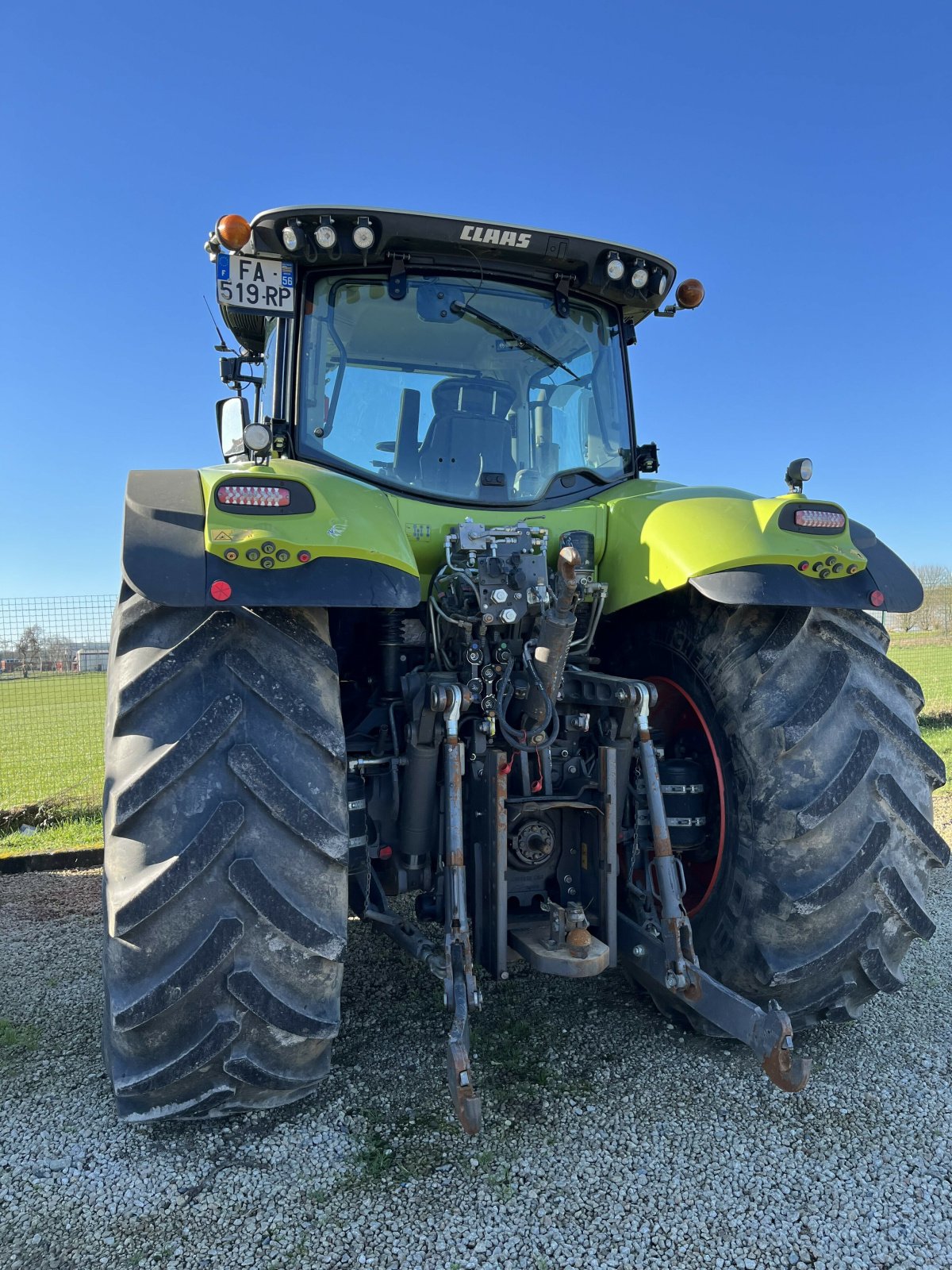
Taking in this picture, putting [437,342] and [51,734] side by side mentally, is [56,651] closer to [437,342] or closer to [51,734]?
[51,734]

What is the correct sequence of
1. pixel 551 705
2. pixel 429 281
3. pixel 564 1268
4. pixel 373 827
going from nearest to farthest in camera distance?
pixel 564 1268, pixel 551 705, pixel 373 827, pixel 429 281

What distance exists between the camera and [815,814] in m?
2.48

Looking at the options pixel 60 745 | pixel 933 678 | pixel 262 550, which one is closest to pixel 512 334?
pixel 262 550

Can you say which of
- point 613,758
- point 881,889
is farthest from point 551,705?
point 881,889

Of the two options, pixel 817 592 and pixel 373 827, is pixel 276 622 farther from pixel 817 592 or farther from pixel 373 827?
pixel 817 592

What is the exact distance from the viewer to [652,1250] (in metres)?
1.94

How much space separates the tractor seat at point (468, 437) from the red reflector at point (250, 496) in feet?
2.84

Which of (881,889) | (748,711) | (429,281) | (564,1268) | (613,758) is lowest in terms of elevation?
(564,1268)

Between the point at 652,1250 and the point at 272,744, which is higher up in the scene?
the point at 272,744

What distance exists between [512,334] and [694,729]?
5.37 ft

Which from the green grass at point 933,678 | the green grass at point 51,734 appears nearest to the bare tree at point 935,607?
the green grass at point 933,678

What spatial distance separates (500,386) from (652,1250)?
2.76 m

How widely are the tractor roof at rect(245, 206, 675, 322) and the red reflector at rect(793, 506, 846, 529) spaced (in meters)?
1.26

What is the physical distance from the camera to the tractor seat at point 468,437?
304 centimetres
